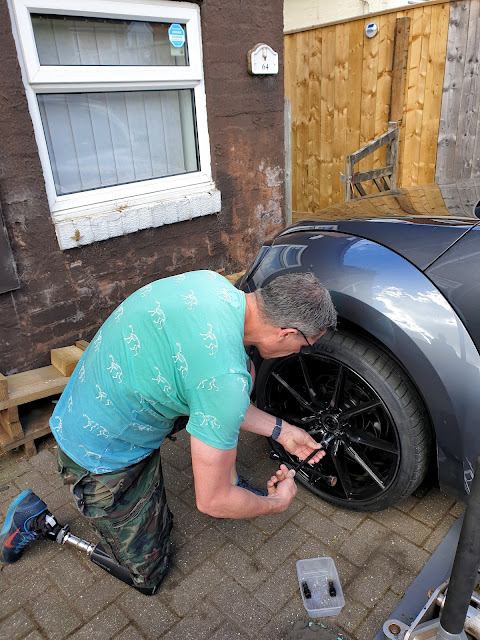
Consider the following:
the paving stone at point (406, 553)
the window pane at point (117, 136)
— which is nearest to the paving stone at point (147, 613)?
the paving stone at point (406, 553)

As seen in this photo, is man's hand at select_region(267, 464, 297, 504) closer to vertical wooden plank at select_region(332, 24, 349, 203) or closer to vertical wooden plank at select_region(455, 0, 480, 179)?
vertical wooden plank at select_region(455, 0, 480, 179)

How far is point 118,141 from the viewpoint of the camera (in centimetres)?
363

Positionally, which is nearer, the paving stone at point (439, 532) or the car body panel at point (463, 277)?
the car body panel at point (463, 277)

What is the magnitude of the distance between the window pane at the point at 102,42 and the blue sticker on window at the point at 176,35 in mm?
24

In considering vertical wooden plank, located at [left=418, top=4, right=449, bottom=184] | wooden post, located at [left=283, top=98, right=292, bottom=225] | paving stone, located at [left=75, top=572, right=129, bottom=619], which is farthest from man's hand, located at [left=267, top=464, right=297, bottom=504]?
vertical wooden plank, located at [left=418, top=4, right=449, bottom=184]

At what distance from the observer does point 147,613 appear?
6.47 ft

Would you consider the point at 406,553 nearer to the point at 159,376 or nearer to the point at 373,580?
the point at 373,580

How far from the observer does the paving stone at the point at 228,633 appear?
1.87m

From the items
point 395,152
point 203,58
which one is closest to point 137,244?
point 203,58

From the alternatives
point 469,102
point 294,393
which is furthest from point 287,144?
point 294,393

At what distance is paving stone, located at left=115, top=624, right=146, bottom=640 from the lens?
1.88m

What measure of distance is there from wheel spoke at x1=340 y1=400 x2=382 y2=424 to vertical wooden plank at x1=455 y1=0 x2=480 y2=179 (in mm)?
4680

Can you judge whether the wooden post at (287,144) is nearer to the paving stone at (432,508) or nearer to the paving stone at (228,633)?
the paving stone at (432,508)

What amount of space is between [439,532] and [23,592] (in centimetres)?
189
